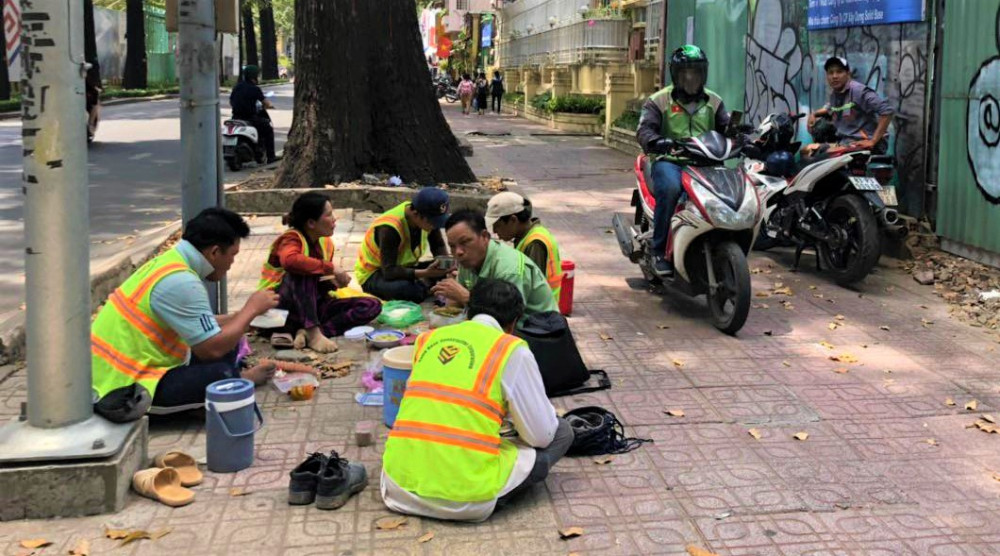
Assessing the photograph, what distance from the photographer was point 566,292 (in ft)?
22.6

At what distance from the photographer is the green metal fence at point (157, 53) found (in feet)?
192

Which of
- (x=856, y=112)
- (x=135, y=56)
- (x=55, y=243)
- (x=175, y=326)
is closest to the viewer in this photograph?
(x=55, y=243)

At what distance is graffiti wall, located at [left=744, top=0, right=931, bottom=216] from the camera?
8.55m

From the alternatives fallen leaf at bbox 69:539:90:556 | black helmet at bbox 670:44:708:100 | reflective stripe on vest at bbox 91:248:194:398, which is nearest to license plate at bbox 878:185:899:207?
black helmet at bbox 670:44:708:100

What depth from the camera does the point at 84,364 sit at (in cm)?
378

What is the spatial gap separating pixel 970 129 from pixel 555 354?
4.61 meters

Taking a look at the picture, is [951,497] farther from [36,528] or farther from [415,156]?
[415,156]

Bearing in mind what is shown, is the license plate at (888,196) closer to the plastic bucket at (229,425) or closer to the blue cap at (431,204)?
the blue cap at (431,204)

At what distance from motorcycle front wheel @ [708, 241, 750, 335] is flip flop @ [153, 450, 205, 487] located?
11.6 ft

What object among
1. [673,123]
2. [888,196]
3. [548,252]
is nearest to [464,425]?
[548,252]

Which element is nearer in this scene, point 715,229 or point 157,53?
point 715,229

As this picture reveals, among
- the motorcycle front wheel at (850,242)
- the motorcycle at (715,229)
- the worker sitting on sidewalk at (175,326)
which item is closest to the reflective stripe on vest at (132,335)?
the worker sitting on sidewalk at (175,326)

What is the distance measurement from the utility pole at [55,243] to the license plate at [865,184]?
19.0ft

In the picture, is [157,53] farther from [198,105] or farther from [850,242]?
[850,242]
